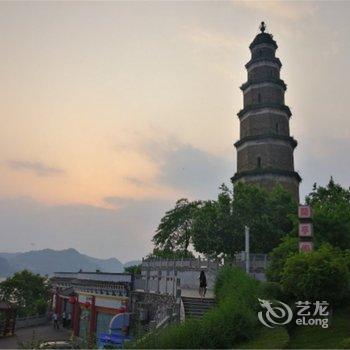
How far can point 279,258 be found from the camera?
69.8 ft

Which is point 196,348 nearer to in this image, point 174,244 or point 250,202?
point 250,202

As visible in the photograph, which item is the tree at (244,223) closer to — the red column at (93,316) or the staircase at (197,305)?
the staircase at (197,305)

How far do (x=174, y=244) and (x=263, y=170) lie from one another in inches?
810

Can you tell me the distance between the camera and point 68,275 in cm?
5362

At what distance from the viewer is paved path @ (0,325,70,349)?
3578 centimetres

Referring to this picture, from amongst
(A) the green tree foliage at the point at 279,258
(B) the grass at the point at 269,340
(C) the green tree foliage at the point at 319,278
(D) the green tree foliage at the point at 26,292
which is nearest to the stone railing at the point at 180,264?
(A) the green tree foliage at the point at 279,258

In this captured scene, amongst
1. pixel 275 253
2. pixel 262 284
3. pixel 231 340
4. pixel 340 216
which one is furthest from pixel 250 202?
pixel 231 340

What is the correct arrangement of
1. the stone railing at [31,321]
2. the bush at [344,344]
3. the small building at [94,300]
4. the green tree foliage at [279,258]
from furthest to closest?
the stone railing at [31,321], the small building at [94,300], the green tree foliage at [279,258], the bush at [344,344]

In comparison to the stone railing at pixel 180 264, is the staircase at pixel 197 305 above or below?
below

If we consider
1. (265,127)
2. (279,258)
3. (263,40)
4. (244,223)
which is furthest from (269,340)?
(263,40)

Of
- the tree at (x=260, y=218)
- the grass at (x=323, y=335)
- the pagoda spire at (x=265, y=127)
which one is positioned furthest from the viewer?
the pagoda spire at (x=265, y=127)

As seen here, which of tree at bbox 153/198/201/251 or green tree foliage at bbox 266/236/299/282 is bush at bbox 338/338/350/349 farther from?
tree at bbox 153/198/201/251

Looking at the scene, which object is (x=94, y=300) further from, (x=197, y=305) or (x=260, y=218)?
(x=197, y=305)
